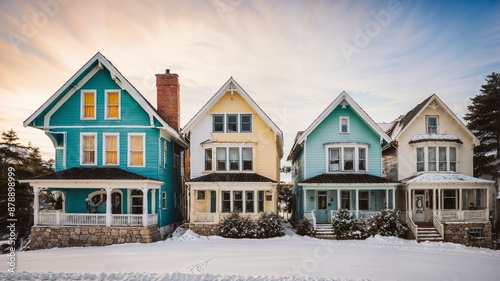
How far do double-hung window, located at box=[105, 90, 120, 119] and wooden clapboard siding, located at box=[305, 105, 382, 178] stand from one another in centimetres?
1274

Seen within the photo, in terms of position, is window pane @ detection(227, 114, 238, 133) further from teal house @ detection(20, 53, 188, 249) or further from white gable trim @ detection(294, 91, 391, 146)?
white gable trim @ detection(294, 91, 391, 146)

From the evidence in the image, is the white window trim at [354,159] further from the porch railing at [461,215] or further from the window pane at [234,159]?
the window pane at [234,159]

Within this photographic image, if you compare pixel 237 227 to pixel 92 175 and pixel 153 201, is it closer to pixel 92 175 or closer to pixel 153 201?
pixel 153 201

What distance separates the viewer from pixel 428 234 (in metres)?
22.7

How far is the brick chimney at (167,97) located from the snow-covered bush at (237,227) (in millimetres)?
7849

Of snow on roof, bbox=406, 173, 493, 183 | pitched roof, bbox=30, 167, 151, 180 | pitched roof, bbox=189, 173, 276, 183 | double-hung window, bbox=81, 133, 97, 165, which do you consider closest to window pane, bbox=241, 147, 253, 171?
pitched roof, bbox=189, 173, 276, 183

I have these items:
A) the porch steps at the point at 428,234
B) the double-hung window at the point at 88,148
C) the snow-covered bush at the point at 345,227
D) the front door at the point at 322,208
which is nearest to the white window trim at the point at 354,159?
the front door at the point at 322,208

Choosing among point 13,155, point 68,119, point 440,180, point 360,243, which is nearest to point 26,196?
point 13,155

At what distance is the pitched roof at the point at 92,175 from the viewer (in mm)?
21438

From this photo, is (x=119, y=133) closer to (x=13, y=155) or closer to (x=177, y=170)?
(x=177, y=170)

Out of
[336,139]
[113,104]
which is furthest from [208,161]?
[336,139]

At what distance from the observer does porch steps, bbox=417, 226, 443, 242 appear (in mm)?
22203

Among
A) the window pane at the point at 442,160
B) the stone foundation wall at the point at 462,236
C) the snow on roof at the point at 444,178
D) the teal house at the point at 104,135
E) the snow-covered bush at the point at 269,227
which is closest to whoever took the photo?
the snow-covered bush at the point at 269,227

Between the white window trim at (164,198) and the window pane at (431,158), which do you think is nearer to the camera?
the white window trim at (164,198)
